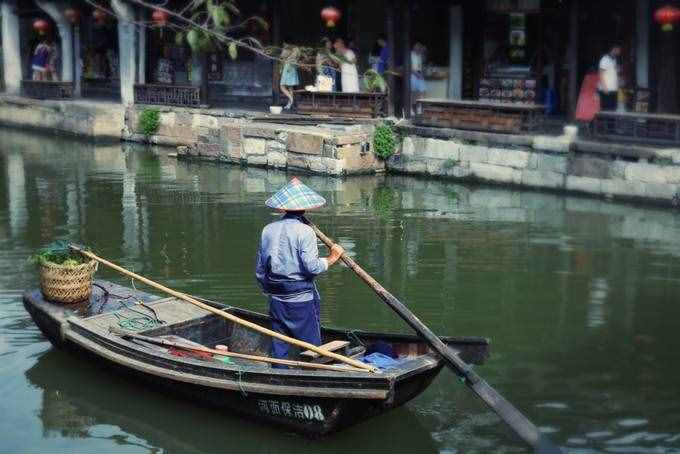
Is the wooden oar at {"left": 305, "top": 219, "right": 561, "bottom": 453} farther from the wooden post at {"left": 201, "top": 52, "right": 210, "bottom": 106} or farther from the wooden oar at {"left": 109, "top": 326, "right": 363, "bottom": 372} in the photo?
the wooden post at {"left": 201, "top": 52, "right": 210, "bottom": 106}

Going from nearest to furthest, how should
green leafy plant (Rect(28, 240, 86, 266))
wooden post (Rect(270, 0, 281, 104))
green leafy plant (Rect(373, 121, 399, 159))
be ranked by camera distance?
green leafy plant (Rect(28, 240, 86, 266))
green leafy plant (Rect(373, 121, 399, 159))
wooden post (Rect(270, 0, 281, 104))

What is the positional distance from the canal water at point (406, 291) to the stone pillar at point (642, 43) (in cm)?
282

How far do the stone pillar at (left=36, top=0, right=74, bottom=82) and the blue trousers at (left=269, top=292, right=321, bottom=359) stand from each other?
1883 cm

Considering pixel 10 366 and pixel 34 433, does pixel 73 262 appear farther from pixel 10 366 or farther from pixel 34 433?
pixel 34 433

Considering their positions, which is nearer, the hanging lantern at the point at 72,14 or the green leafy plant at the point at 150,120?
the green leafy plant at the point at 150,120

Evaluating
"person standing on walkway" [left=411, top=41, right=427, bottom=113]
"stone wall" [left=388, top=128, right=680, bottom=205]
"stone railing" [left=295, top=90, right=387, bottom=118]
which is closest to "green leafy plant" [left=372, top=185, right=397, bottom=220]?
"stone wall" [left=388, top=128, right=680, bottom=205]

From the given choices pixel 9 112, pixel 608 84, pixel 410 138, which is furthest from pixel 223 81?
pixel 608 84

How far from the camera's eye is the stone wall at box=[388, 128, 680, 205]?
1516 centimetres

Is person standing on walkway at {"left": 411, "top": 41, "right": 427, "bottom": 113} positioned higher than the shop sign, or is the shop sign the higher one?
the shop sign

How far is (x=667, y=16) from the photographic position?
16.0 m

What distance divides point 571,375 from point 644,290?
3041mm

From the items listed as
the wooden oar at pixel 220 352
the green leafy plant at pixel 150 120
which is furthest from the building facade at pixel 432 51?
the wooden oar at pixel 220 352

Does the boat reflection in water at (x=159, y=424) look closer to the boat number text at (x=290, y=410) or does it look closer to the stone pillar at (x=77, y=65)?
the boat number text at (x=290, y=410)

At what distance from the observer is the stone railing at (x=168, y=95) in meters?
22.0
